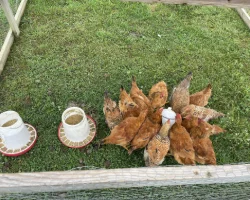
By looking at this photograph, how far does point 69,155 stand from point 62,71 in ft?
4.25

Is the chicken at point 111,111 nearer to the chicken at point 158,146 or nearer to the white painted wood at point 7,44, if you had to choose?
the chicken at point 158,146

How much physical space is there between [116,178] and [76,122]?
4.77ft

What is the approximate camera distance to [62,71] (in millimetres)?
3686

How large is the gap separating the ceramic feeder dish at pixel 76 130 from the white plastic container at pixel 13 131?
0.38 m

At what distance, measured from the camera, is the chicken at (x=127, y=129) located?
8.39ft

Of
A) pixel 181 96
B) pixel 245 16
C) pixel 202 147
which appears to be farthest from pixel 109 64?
pixel 245 16

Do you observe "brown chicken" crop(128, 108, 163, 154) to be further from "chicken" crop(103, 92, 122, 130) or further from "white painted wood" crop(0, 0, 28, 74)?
"white painted wood" crop(0, 0, 28, 74)

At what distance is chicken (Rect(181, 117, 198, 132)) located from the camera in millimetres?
2549

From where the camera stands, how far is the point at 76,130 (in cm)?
274

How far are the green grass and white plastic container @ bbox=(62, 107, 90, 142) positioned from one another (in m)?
0.15

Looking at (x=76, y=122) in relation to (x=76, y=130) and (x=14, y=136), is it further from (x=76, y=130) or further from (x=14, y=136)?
(x=14, y=136)

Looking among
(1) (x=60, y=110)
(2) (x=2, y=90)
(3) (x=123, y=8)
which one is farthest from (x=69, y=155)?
(3) (x=123, y=8)

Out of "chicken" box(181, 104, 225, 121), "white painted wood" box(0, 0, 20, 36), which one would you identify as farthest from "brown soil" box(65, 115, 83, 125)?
"white painted wood" box(0, 0, 20, 36)

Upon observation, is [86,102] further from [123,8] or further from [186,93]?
[123,8]
